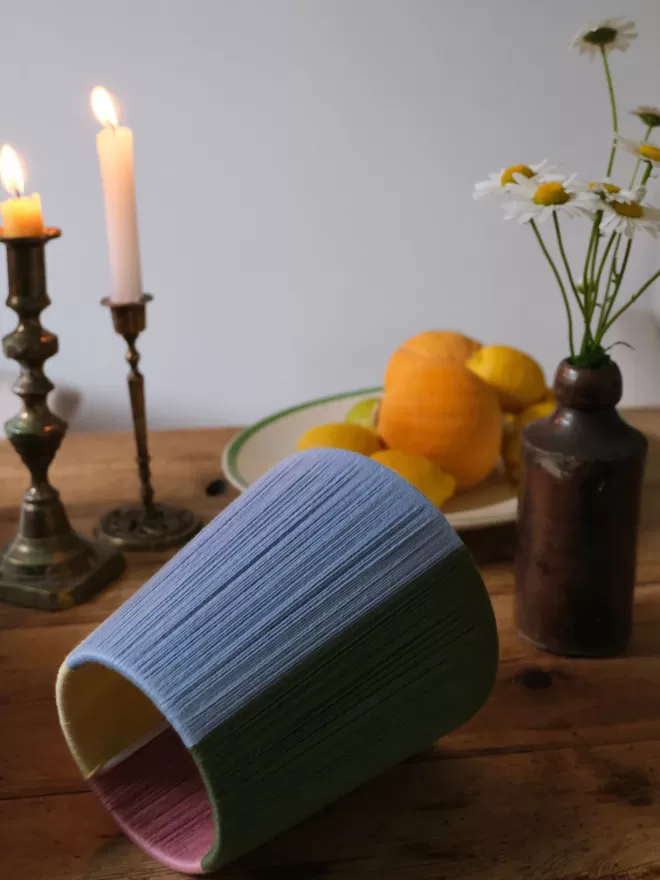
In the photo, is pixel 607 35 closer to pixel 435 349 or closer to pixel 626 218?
pixel 626 218

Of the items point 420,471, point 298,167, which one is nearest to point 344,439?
point 420,471

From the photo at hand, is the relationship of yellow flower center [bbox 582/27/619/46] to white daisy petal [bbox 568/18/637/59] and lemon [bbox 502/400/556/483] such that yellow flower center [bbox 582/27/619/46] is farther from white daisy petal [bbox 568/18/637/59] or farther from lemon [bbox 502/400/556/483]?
lemon [bbox 502/400/556/483]

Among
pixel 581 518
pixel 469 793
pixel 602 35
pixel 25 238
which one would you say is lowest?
pixel 469 793

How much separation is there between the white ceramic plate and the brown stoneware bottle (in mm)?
109

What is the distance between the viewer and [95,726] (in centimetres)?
43

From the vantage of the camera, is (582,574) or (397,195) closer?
(582,574)

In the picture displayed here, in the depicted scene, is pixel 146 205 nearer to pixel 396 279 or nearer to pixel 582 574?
pixel 396 279

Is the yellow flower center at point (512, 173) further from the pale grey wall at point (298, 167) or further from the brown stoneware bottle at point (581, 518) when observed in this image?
the pale grey wall at point (298, 167)

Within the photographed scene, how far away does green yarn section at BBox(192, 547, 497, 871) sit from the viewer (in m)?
0.35

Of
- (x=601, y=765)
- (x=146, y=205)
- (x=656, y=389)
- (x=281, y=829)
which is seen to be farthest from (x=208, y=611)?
(x=656, y=389)

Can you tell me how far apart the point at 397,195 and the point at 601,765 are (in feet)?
2.64

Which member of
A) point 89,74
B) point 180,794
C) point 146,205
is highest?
point 89,74

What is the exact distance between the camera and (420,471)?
65 centimetres

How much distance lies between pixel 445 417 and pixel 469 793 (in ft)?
0.98
